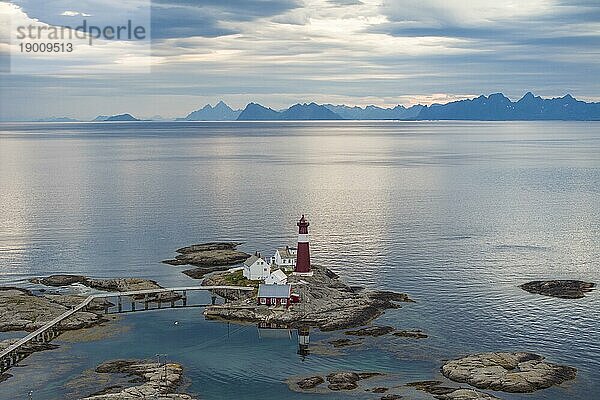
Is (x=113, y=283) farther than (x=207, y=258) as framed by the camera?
No

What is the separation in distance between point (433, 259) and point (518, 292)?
16697 mm

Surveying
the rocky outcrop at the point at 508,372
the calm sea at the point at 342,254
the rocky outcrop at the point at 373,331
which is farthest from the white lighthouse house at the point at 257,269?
the rocky outcrop at the point at 508,372

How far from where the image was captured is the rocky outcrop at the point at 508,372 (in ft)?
171

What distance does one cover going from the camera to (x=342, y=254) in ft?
316

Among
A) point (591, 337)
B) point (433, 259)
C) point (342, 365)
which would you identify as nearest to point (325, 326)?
point (342, 365)

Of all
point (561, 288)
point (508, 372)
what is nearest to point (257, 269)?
point (508, 372)

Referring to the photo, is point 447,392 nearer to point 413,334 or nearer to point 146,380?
point 413,334

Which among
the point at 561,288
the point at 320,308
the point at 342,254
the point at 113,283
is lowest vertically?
the point at 320,308

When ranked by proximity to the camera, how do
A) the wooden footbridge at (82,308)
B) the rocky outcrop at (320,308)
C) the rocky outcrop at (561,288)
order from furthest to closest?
the rocky outcrop at (561,288), the rocky outcrop at (320,308), the wooden footbridge at (82,308)

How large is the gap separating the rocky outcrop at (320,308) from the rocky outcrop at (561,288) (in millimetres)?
15116

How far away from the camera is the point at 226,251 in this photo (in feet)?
316

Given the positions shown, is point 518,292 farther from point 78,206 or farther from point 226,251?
point 78,206

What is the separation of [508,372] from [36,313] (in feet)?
147

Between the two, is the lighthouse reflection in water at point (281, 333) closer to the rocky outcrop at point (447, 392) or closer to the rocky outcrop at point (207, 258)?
the rocky outcrop at point (447, 392)
